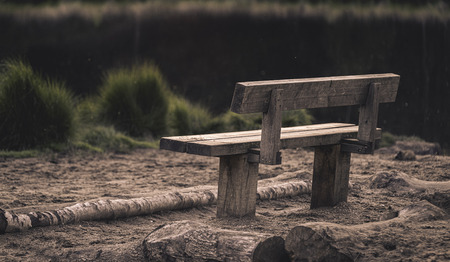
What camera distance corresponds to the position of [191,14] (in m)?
13.1

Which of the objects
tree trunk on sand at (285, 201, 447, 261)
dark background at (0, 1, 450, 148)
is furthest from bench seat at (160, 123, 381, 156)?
dark background at (0, 1, 450, 148)

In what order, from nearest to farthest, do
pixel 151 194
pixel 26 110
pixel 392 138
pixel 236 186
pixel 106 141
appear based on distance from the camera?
pixel 236 186
pixel 151 194
pixel 26 110
pixel 106 141
pixel 392 138

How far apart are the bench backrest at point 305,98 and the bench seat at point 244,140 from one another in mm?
177

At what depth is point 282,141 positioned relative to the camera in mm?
4445

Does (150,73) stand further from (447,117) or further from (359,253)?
(359,253)

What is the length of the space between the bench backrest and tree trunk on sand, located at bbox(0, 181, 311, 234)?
0.99 m

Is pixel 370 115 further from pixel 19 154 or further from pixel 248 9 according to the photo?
pixel 248 9

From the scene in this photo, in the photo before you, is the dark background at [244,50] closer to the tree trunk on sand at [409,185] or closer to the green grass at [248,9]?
the green grass at [248,9]

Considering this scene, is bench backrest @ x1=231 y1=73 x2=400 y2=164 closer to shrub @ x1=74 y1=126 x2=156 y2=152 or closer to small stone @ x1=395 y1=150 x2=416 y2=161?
small stone @ x1=395 y1=150 x2=416 y2=161

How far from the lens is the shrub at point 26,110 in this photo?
7.65 meters

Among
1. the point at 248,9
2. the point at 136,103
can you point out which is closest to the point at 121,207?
the point at 136,103

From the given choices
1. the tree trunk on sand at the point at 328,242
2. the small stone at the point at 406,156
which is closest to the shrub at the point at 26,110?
the small stone at the point at 406,156

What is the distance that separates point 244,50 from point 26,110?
5.77 meters

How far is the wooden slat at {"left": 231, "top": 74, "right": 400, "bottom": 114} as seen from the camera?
400cm
